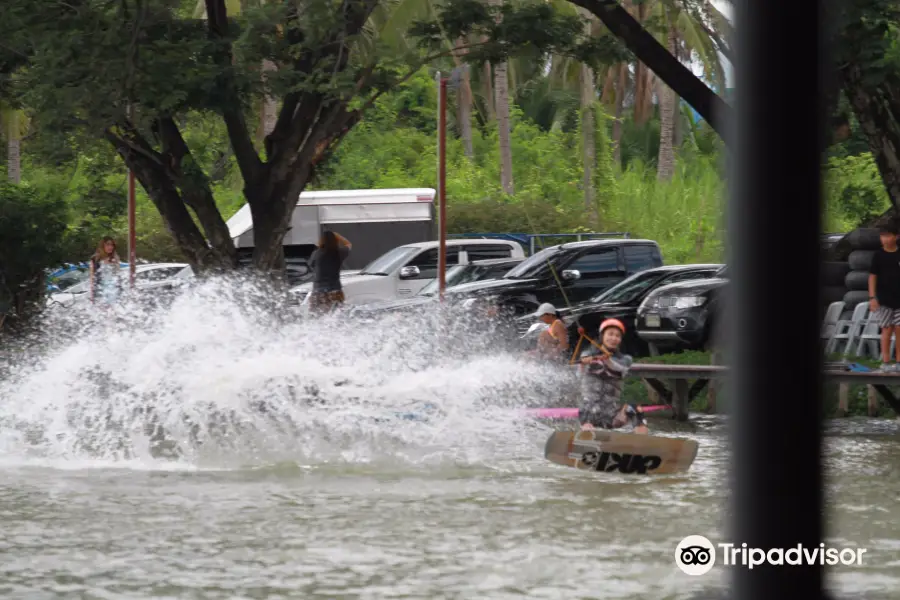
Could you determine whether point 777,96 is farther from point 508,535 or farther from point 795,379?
point 508,535

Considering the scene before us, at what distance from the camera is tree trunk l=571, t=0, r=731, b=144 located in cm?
1731

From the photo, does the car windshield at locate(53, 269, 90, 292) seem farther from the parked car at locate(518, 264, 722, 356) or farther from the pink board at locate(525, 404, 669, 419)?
the pink board at locate(525, 404, 669, 419)

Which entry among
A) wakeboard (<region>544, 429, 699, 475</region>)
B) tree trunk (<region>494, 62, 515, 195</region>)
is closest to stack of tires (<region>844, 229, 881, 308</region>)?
wakeboard (<region>544, 429, 699, 475</region>)

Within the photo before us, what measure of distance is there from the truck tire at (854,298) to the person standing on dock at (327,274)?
6446 mm

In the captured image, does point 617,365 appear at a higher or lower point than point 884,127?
lower

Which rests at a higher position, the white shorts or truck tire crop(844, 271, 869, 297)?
truck tire crop(844, 271, 869, 297)

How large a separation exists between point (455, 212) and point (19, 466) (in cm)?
2747

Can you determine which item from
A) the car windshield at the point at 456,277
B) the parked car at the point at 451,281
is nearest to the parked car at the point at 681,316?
the parked car at the point at 451,281

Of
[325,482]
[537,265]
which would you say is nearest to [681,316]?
[537,265]

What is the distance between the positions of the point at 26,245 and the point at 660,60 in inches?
381

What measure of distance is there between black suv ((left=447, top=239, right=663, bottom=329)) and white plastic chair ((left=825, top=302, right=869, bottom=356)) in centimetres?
424

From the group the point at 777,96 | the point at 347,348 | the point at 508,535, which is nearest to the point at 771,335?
the point at 777,96

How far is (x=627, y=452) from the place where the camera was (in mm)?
12078

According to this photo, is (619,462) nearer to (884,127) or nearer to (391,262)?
(884,127)
